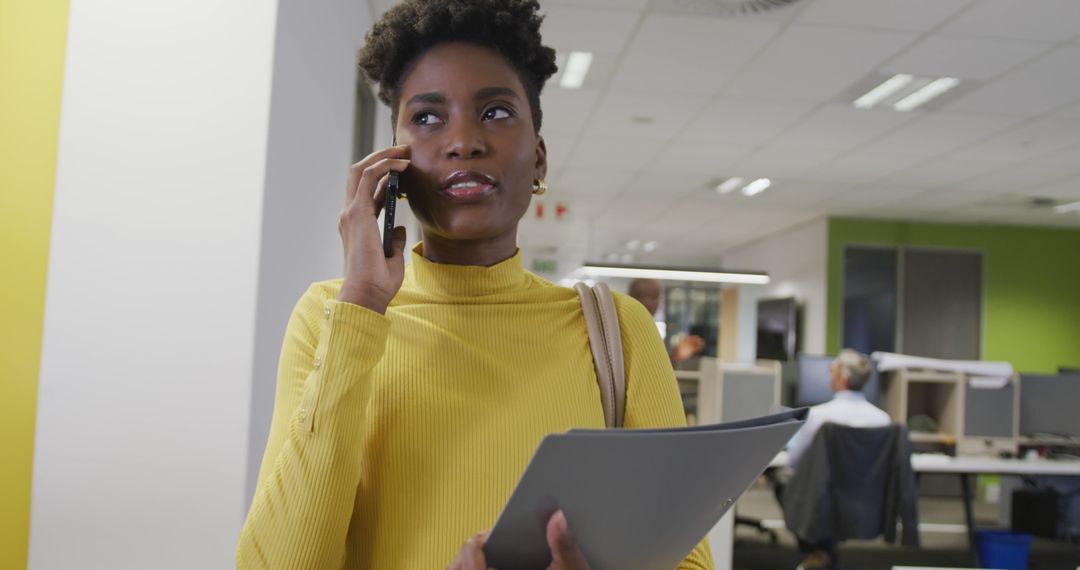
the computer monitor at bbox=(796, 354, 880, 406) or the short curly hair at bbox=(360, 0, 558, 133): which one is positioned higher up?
the short curly hair at bbox=(360, 0, 558, 133)

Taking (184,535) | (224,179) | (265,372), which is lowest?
(184,535)

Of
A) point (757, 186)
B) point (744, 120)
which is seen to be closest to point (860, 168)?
point (757, 186)

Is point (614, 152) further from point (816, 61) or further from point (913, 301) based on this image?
point (913, 301)

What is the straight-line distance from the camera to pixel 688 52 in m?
3.79

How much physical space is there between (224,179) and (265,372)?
0.48 m

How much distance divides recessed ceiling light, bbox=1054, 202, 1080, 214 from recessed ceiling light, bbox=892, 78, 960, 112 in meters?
3.87

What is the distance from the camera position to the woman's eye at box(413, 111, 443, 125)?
2.68ft

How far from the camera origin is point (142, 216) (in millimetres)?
1785

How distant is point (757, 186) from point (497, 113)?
22.1 ft

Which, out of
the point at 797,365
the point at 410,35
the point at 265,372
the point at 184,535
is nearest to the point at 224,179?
the point at 265,372

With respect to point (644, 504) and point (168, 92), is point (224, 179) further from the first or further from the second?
point (644, 504)

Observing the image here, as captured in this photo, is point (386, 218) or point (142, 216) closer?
point (386, 218)

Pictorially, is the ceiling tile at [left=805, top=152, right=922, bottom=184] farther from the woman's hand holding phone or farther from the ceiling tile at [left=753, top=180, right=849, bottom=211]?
the woman's hand holding phone

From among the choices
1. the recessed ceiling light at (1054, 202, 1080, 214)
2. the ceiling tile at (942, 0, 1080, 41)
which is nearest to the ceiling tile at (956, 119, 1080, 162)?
the ceiling tile at (942, 0, 1080, 41)
